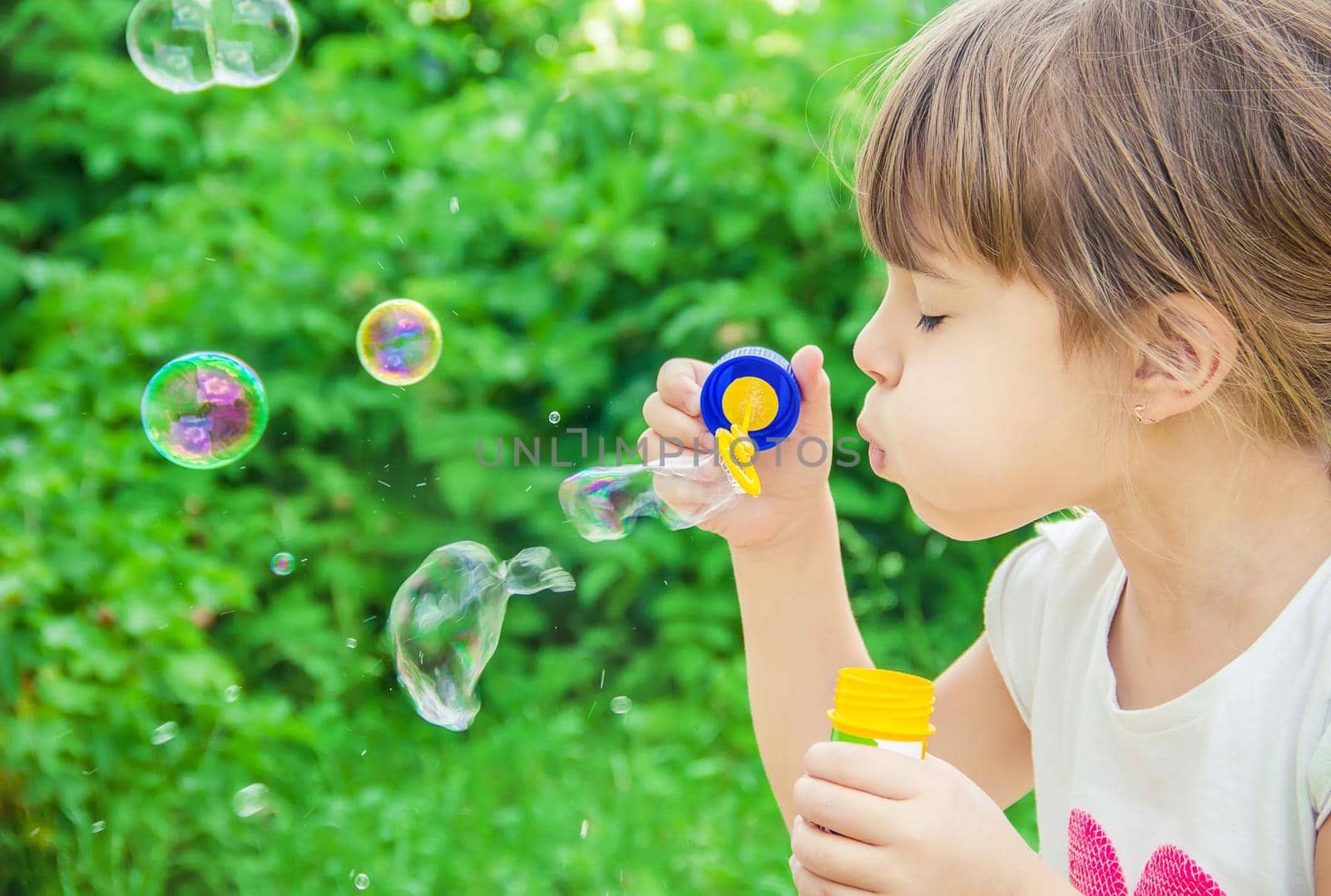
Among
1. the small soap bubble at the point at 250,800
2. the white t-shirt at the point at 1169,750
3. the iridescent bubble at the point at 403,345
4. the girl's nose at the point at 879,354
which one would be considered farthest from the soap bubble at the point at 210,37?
the white t-shirt at the point at 1169,750

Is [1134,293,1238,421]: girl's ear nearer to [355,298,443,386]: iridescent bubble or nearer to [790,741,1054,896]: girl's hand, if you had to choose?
[790,741,1054,896]: girl's hand

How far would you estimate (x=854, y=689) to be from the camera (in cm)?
86

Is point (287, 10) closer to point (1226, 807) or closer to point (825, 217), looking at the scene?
point (825, 217)

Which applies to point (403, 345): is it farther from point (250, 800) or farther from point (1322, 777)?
point (1322, 777)

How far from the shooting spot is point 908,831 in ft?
2.80

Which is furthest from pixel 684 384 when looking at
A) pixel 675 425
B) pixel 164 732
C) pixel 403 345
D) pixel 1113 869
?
pixel 164 732

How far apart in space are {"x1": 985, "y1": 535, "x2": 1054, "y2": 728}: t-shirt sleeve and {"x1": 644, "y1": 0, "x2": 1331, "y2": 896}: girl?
14cm

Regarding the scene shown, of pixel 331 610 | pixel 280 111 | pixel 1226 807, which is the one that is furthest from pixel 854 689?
pixel 280 111

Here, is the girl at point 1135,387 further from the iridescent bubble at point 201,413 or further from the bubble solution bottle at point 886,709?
the iridescent bubble at point 201,413

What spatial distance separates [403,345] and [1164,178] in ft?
3.76

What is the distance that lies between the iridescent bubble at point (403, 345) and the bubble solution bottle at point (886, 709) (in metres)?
1.09

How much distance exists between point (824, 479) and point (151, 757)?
1.33 meters

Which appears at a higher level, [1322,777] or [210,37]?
[210,37]

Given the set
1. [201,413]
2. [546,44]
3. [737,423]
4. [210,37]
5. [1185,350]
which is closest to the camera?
[1185,350]
